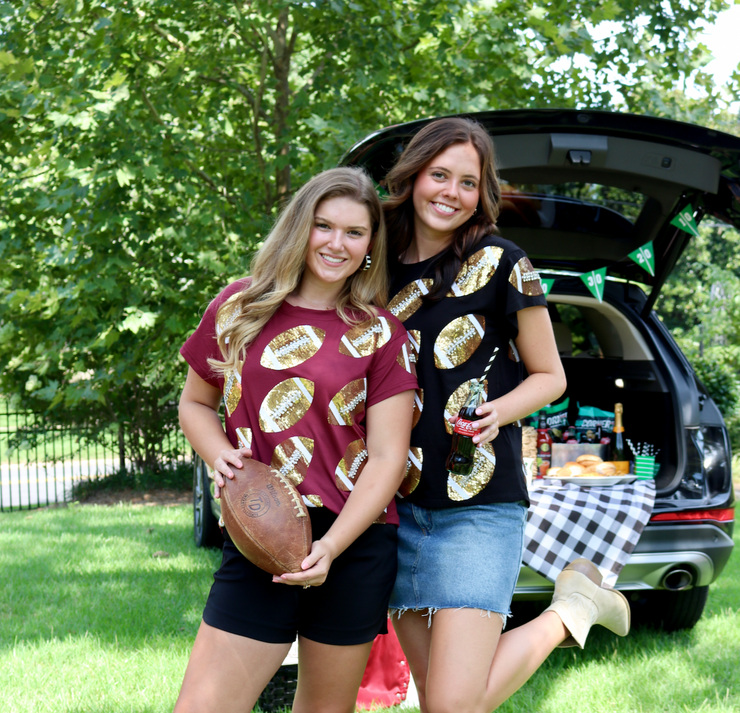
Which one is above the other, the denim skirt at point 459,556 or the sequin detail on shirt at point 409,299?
the sequin detail on shirt at point 409,299

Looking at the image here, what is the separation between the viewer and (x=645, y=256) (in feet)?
12.8

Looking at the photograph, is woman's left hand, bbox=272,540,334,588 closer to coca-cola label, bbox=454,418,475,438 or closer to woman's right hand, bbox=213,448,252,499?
woman's right hand, bbox=213,448,252,499

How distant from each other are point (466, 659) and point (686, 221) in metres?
2.30

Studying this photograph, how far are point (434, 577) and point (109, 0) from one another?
6.12 metres

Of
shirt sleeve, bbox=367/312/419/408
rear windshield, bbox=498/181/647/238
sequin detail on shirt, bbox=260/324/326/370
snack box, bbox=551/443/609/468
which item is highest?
rear windshield, bbox=498/181/647/238

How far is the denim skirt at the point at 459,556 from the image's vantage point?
2178 mm

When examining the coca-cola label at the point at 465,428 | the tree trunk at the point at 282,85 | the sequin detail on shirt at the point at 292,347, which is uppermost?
the tree trunk at the point at 282,85

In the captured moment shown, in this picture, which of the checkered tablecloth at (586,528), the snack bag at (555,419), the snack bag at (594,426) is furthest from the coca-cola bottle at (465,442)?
the snack bag at (594,426)

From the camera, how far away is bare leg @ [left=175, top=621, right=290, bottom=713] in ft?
6.43

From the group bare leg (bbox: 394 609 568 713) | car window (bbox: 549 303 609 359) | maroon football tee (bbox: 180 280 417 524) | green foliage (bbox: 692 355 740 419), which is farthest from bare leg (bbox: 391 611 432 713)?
green foliage (bbox: 692 355 740 419)

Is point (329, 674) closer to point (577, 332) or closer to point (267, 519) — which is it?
point (267, 519)

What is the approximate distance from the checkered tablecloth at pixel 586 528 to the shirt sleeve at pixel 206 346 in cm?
172

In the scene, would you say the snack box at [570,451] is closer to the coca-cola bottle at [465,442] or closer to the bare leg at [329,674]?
the coca-cola bottle at [465,442]

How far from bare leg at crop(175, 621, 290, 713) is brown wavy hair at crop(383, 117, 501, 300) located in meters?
1.12
